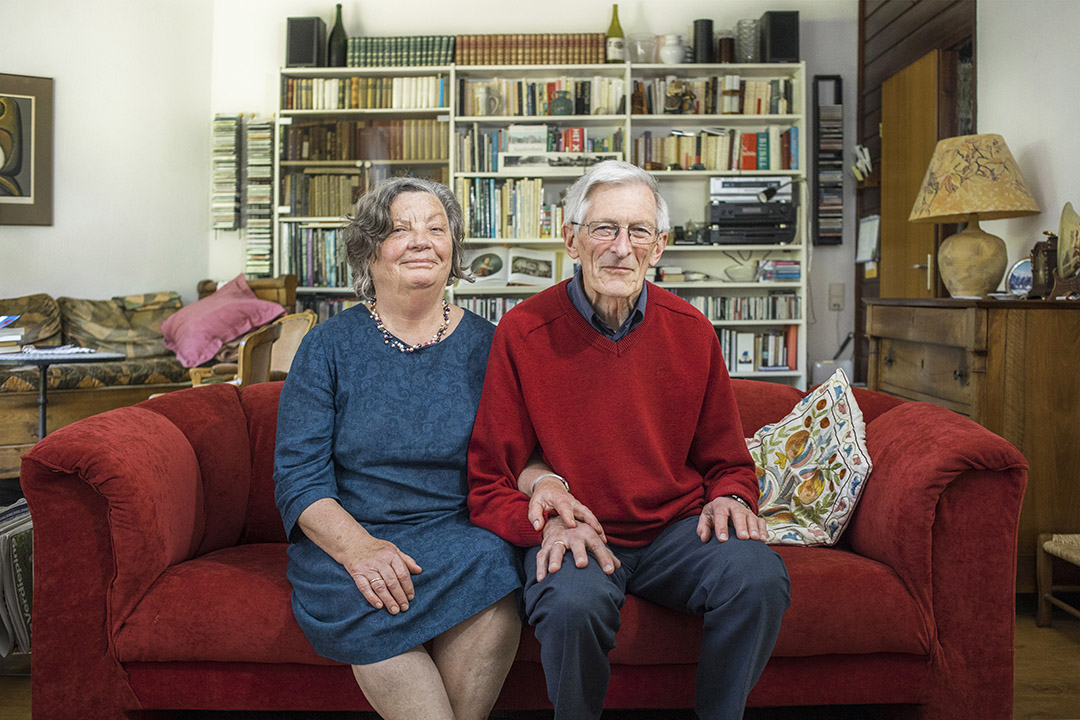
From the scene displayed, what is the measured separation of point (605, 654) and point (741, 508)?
36 cm

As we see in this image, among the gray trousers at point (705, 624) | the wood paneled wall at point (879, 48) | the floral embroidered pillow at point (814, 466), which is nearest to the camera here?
the gray trousers at point (705, 624)

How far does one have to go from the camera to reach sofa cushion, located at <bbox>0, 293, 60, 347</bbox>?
15.0 feet

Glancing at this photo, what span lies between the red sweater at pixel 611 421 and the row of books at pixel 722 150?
3632 mm

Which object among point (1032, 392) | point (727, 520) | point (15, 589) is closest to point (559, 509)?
point (727, 520)

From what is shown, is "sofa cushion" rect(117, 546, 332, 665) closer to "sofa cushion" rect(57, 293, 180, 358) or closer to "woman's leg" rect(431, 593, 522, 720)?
"woman's leg" rect(431, 593, 522, 720)

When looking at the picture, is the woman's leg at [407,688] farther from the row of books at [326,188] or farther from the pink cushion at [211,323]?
the row of books at [326,188]

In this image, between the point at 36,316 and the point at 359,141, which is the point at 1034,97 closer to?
the point at 359,141

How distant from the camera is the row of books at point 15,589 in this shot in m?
1.99

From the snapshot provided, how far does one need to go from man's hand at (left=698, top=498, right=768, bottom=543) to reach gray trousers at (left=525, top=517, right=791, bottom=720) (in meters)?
0.03

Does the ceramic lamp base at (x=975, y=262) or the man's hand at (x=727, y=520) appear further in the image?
the ceramic lamp base at (x=975, y=262)

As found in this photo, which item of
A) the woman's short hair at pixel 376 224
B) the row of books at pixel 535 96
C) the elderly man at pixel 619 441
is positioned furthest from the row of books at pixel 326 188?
the elderly man at pixel 619 441

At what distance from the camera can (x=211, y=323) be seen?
4.72 m

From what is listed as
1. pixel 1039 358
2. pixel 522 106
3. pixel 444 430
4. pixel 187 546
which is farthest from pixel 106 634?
pixel 522 106

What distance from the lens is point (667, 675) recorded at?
1587 mm
